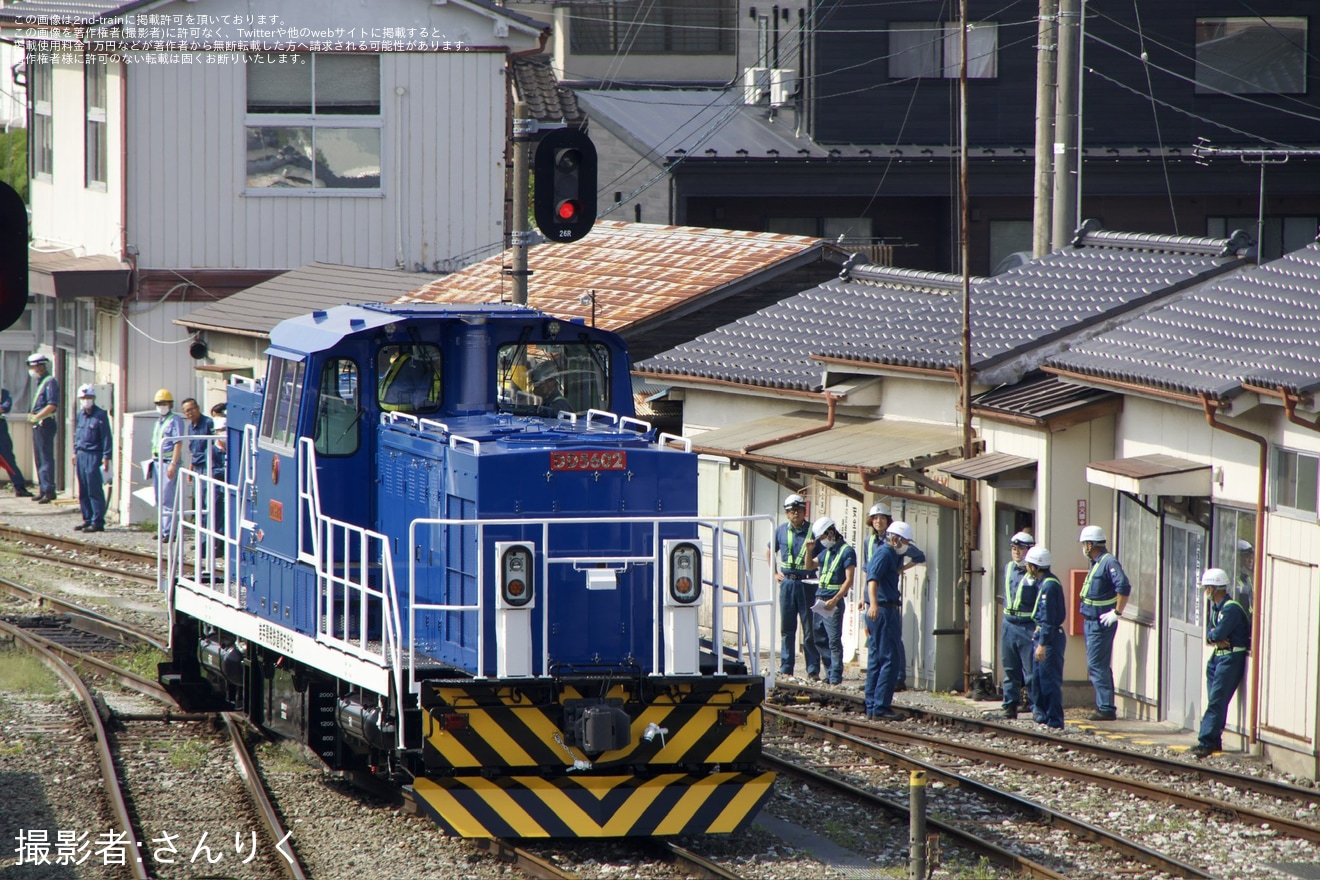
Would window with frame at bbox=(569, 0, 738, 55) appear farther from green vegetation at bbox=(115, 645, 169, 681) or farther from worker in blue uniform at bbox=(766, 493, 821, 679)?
green vegetation at bbox=(115, 645, 169, 681)

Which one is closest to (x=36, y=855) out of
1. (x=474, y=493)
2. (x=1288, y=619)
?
(x=474, y=493)

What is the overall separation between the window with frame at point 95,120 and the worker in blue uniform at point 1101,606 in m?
16.9

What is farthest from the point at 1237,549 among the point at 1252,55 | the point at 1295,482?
the point at 1252,55

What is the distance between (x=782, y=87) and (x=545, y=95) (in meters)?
4.63

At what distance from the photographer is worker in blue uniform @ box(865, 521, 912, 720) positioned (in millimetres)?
14602

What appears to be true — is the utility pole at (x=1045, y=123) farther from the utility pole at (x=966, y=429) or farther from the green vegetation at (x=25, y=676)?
the green vegetation at (x=25, y=676)

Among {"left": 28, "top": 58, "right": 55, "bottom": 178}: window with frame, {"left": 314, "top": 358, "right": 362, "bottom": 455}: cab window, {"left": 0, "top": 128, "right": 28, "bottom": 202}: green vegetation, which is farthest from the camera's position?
{"left": 0, "top": 128, "right": 28, "bottom": 202}: green vegetation

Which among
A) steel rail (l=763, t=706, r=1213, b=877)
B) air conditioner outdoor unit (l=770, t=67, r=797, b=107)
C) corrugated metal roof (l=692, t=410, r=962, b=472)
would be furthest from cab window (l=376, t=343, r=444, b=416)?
air conditioner outdoor unit (l=770, t=67, r=797, b=107)

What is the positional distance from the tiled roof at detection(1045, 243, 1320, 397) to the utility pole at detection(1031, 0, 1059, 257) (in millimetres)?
3061

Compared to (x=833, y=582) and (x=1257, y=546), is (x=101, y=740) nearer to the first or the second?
(x=833, y=582)

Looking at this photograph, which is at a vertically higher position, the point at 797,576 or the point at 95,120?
the point at 95,120

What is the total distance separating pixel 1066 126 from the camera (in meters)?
19.0

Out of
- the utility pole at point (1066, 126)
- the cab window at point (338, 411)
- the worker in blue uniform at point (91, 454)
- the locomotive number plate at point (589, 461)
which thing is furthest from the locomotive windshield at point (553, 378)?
the worker in blue uniform at point (91, 454)

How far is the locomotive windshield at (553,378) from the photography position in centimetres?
1108
